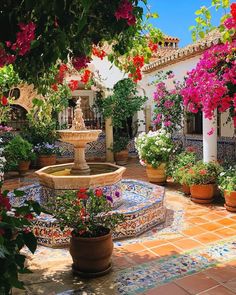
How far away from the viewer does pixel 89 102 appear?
17266 mm

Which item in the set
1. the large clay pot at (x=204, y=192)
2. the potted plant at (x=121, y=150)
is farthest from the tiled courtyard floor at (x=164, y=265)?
the potted plant at (x=121, y=150)

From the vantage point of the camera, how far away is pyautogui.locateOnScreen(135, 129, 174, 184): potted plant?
8430 mm

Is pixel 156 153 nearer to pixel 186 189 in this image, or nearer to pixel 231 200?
pixel 186 189

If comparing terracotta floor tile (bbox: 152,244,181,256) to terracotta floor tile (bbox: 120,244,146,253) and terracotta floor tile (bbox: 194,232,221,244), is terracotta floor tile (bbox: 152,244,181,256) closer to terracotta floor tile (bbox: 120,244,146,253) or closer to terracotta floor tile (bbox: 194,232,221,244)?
terracotta floor tile (bbox: 120,244,146,253)

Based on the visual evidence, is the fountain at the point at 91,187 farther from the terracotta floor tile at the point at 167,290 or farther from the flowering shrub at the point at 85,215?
the terracotta floor tile at the point at 167,290

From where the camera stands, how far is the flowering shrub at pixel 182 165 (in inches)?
288

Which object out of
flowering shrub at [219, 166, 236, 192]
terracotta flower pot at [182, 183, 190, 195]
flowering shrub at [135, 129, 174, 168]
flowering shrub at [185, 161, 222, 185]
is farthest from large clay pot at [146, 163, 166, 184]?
flowering shrub at [219, 166, 236, 192]

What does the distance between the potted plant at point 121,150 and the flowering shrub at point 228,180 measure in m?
6.21

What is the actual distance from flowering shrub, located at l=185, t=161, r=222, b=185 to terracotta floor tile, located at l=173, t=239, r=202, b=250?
2.18 m

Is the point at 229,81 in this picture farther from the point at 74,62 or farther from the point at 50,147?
the point at 50,147

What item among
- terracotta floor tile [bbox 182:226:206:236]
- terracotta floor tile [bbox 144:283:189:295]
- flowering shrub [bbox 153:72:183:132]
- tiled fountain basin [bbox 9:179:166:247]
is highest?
flowering shrub [bbox 153:72:183:132]

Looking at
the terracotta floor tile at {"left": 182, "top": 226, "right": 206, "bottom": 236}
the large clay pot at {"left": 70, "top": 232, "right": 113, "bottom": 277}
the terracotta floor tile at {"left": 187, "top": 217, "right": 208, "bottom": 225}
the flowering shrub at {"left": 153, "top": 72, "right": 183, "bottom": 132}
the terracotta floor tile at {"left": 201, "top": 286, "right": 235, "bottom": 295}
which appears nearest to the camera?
the terracotta floor tile at {"left": 201, "top": 286, "right": 235, "bottom": 295}

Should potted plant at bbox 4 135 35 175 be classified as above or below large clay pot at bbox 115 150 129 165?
above

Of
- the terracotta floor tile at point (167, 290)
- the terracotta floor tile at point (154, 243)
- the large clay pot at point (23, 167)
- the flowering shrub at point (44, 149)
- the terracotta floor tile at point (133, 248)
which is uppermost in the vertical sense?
the flowering shrub at point (44, 149)
